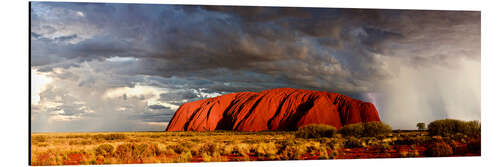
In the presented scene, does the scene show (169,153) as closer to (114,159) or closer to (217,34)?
(114,159)

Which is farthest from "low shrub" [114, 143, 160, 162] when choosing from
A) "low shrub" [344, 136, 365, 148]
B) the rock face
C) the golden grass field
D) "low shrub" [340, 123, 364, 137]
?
"low shrub" [340, 123, 364, 137]

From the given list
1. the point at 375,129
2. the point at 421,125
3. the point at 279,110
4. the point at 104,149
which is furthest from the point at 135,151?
the point at 421,125

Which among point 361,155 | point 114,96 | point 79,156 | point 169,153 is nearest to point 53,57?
point 114,96

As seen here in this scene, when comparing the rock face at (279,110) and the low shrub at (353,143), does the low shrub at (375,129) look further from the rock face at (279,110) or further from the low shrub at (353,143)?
the low shrub at (353,143)

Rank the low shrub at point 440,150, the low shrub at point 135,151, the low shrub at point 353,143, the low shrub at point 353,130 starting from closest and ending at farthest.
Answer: the low shrub at point 135,151 → the low shrub at point 440,150 → the low shrub at point 353,143 → the low shrub at point 353,130

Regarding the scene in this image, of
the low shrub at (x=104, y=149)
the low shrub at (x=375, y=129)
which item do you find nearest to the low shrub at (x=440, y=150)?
the low shrub at (x=375, y=129)

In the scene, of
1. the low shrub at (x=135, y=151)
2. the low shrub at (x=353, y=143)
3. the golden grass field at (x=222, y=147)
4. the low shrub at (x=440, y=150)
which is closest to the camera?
the golden grass field at (x=222, y=147)

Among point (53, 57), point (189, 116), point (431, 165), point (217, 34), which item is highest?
point (217, 34)
